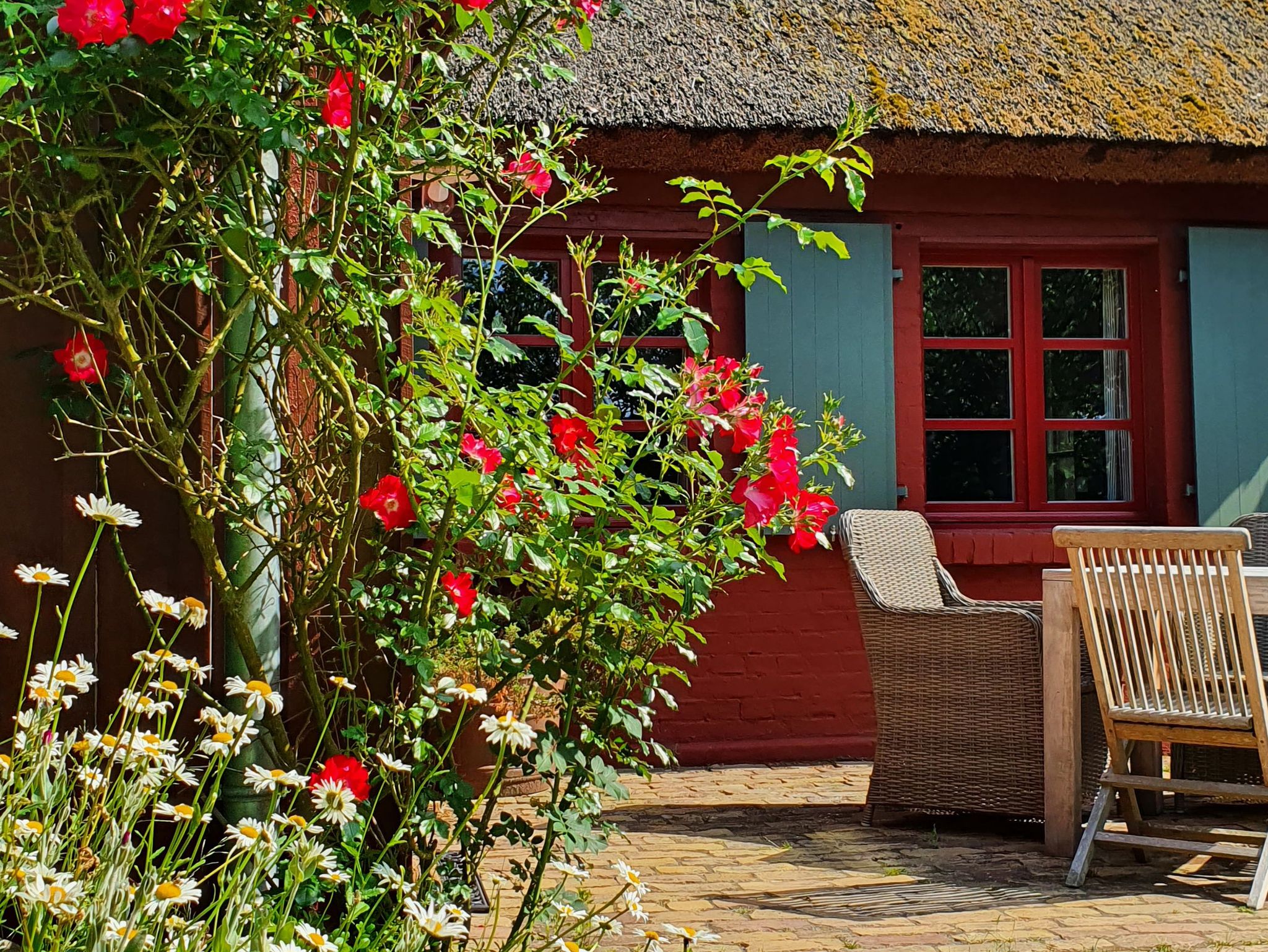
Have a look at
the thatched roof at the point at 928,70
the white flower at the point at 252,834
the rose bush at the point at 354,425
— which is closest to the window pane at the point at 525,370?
the thatched roof at the point at 928,70

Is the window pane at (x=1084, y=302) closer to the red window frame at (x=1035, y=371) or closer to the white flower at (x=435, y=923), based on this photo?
the red window frame at (x=1035, y=371)

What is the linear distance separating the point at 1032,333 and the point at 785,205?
51.2 inches

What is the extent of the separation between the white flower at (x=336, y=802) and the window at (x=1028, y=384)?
14.8ft

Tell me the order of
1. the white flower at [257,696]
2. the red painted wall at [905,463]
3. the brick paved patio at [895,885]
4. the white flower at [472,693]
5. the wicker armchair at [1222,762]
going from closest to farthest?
the white flower at [257,696]
the white flower at [472,693]
the brick paved patio at [895,885]
the wicker armchair at [1222,762]
the red painted wall at [905,463]

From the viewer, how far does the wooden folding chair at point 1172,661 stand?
3.23 m

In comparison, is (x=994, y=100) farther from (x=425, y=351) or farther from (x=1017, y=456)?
(x=425, y=351)

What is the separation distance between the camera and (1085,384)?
6.21 meters

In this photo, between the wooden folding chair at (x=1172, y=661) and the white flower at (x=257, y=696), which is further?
the wooden folding chair at (x=1172, y=661)

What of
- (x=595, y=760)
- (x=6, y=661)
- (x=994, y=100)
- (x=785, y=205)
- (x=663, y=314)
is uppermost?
(x=994, y=100)

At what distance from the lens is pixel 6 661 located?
7.80ft

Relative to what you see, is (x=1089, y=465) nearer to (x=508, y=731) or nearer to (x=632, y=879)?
(x=632, y=879)

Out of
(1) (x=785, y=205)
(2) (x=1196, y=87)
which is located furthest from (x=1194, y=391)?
(1) (x=785, y=205)

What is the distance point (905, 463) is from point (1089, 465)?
98 centimetres

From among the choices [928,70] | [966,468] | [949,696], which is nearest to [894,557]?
[949,696]
